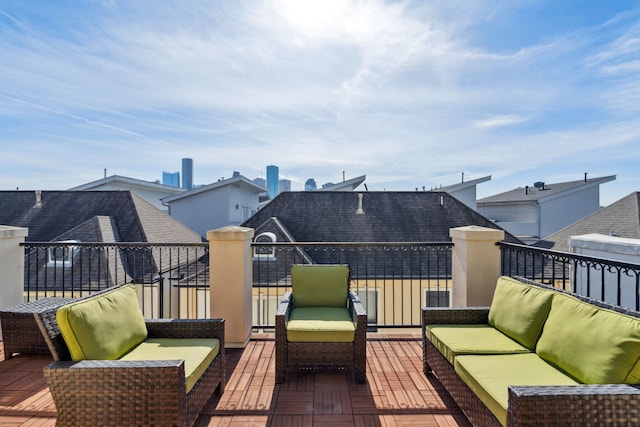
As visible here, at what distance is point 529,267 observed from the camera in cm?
990

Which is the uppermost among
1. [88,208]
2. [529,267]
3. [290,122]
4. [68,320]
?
[290,122]

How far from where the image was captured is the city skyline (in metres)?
5.34

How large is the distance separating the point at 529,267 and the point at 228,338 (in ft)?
31.5

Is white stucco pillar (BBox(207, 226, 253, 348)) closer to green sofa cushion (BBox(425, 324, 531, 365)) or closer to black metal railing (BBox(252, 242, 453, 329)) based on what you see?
green sofa cushion (BBox(425, 324, 531, 365))

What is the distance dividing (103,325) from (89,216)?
11367mm

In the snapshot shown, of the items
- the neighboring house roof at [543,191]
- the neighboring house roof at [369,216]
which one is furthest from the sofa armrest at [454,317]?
the neighboring house roof at [543,191]

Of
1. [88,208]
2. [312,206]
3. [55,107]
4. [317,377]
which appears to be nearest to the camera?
[317,377]

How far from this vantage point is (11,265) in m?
3.96

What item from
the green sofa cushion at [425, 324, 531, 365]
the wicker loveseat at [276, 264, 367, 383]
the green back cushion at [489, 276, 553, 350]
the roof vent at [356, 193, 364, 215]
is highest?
the roof vent at [356, 193, 364, 215]

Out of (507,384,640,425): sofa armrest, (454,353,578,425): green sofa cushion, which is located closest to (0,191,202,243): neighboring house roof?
(454,353,578,425): green sofa cushion

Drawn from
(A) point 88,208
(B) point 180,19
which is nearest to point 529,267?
(B) point 180,19

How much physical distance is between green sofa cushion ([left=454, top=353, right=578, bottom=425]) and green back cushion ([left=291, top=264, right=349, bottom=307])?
1.54m

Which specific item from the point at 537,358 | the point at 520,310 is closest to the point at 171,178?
the point at 520,310

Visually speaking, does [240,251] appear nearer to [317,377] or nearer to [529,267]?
[317,377]
